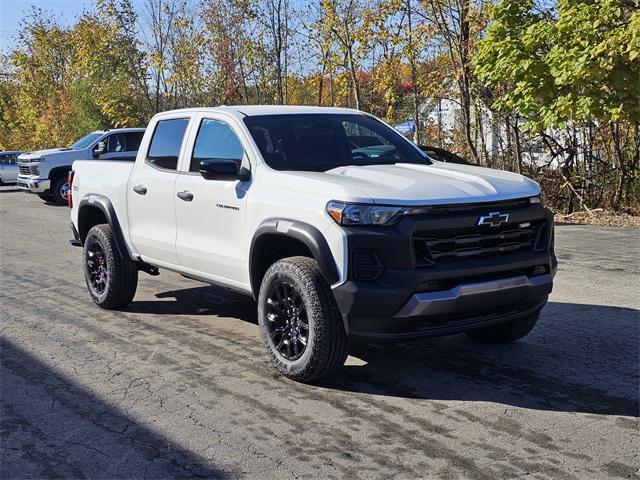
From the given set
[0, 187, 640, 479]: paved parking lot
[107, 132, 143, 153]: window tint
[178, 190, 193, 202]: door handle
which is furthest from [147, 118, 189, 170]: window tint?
[107, 132, 143, 153]: window tint

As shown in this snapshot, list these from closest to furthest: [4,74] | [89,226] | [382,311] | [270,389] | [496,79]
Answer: [382,311] → [270,389] → [89,226] → [496,79] → [4,74]

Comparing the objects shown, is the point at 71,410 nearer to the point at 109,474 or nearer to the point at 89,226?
the point at 109,474

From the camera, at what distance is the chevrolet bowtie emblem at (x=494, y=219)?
4.71m

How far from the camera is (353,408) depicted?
455cm

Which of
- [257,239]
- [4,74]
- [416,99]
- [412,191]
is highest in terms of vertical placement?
[4,74]

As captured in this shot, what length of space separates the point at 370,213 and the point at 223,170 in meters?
1.32

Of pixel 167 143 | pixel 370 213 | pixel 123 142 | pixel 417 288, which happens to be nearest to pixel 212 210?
pixel 167 143

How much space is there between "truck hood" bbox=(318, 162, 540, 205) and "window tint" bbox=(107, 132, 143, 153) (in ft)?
48.7

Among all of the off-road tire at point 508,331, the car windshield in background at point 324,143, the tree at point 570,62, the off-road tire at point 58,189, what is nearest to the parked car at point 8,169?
the off-road tire at point 58,189

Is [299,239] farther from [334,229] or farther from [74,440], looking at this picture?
[74,440]

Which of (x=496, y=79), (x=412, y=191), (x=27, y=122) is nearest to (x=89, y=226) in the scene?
(x=412, y=191)

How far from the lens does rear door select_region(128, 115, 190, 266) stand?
6.34 m

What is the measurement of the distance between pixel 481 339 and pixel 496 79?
741cm

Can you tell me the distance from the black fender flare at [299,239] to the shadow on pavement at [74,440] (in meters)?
1.34
